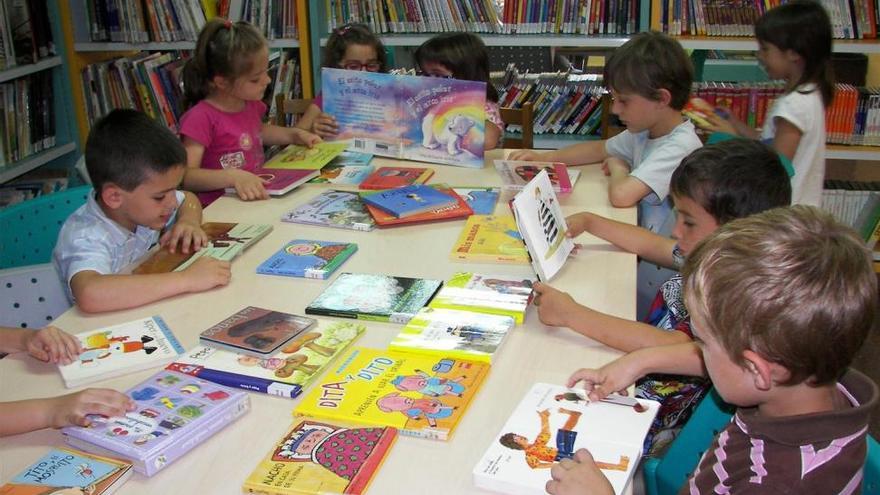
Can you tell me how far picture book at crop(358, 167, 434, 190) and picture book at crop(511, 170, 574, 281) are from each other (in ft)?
2.17

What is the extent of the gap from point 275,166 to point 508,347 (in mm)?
1371

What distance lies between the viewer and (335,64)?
10.0 feet

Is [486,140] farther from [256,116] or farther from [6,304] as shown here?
[6,304]

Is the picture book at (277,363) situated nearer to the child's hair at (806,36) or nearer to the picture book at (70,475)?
the picture book at (70,475)

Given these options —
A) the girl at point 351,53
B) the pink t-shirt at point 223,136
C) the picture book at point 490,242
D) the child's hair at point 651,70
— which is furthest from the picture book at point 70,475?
the girl at point 351,53

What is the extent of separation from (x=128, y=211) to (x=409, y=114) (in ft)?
3.23

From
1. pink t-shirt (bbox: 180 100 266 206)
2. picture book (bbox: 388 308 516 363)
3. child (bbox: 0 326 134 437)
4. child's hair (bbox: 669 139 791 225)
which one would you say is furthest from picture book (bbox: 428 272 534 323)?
pink t-shirt (bbox: 180 100 266 206)

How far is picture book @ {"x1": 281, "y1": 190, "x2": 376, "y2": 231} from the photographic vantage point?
207 cm

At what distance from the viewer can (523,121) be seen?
2918 mm

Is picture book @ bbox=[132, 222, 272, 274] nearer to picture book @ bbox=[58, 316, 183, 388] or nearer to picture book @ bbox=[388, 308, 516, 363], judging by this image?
picture book @ bbox=[58, 316, 183, 388]

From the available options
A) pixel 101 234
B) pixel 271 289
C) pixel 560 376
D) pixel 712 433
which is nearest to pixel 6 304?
pixel 101 234

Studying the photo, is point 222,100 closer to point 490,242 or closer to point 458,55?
point 458,55

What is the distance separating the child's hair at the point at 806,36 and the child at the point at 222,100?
1575mm

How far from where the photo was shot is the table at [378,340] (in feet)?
3.67
